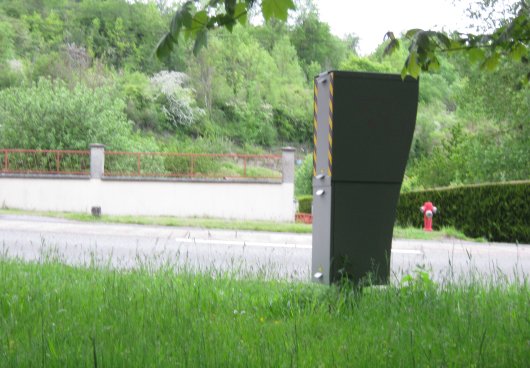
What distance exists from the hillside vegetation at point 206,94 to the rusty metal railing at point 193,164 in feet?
14.0

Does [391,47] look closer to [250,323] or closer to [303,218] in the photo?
[250,323]

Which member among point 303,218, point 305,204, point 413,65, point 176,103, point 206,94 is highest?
point 206,94

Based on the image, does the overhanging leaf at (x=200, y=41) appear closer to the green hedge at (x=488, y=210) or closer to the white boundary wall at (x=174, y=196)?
the green hedge at (x=488, y=210)

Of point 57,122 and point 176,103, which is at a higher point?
point 176,103

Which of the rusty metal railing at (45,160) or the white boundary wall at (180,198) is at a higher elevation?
the rusty metal railing at (45,160)

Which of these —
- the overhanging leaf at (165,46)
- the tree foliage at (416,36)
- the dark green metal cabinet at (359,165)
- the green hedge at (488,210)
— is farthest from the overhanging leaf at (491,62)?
the green hedge at (488,210)

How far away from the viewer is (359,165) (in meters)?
5.15

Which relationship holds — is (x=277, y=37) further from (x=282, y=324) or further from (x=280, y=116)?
(x=282, y=324)

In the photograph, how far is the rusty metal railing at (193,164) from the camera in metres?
25.3

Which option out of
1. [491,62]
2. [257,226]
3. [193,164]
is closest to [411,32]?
[491,62]

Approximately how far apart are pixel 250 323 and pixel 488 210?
1469 centimetres

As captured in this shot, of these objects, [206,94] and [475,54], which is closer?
[475,54]

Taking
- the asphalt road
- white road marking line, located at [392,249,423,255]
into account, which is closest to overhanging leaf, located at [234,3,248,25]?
the asphalt road

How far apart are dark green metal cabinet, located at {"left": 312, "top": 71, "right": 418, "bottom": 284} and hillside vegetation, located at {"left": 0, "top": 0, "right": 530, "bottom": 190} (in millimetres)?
16378
